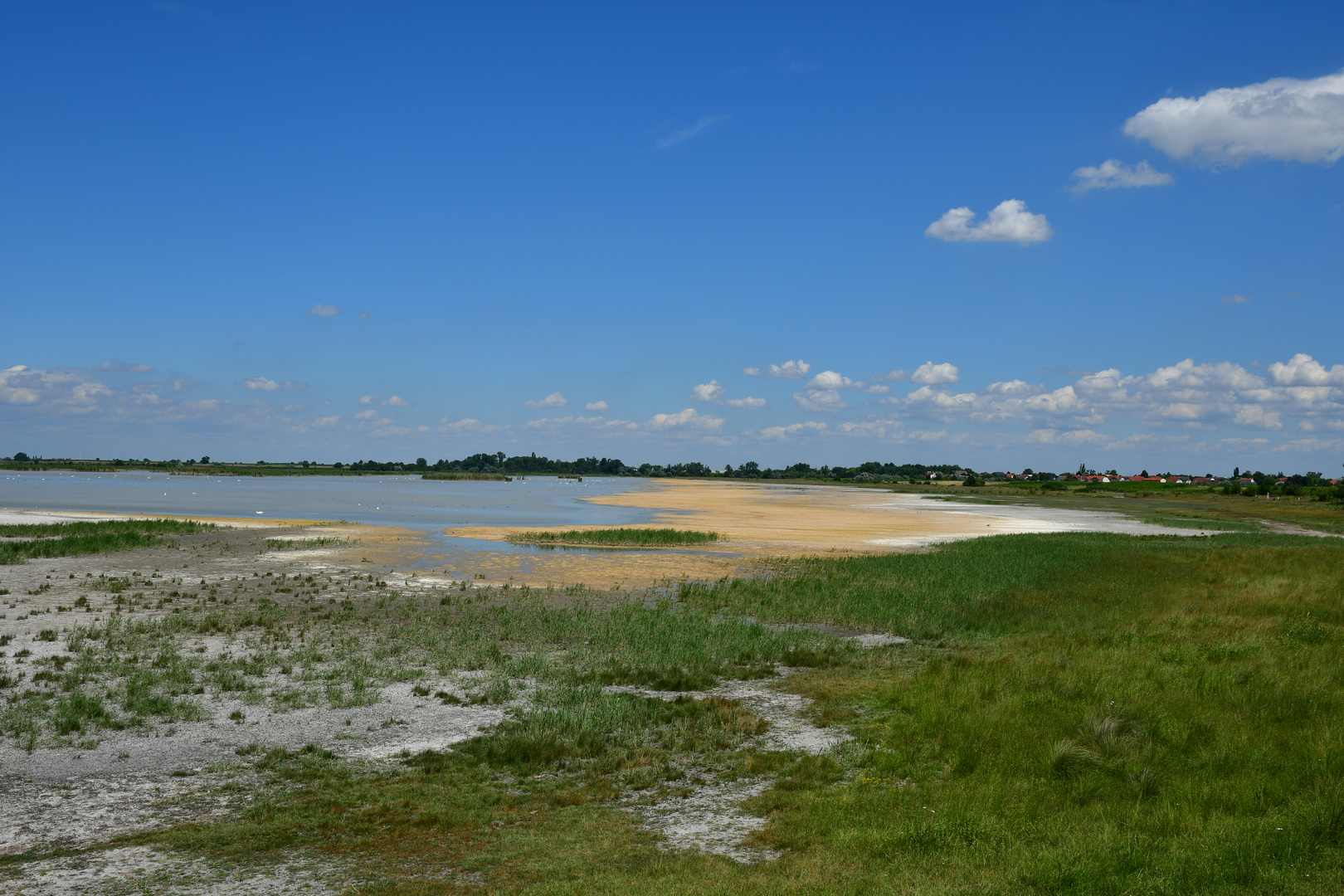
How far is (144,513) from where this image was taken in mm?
65938

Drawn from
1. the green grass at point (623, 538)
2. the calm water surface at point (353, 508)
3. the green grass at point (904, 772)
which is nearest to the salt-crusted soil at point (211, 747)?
the green grass at point (904, 772)

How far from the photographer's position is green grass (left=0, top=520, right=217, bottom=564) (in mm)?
37625

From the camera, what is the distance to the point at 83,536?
43.5 meters

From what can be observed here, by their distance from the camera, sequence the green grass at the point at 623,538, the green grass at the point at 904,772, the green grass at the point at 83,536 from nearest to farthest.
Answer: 1. the green grass at the point at 904,772
2. the green grass at the point at 83,536
3. the green grass at the point at 623,538

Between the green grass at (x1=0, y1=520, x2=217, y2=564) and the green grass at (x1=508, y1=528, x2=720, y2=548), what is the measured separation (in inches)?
765

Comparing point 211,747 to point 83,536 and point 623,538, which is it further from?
point 623,538

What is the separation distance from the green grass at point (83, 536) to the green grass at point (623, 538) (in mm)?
19430

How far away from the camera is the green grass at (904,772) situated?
8.38 metres

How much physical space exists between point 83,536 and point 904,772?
1832 inches

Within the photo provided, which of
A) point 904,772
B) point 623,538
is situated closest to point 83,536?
point 623,538

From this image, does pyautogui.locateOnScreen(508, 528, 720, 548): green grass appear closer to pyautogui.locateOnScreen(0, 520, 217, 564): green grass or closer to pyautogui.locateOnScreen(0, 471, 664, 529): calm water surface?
pyautogui.locateOnScreen(0, 471, 664, 529): calm water surface

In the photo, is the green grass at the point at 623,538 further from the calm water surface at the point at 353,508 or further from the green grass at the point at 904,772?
the green grass at the point at 904,772

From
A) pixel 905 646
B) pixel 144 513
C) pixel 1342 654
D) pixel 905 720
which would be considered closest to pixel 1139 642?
pixel 1342 654

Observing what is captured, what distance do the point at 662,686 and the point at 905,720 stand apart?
17.2 feet
